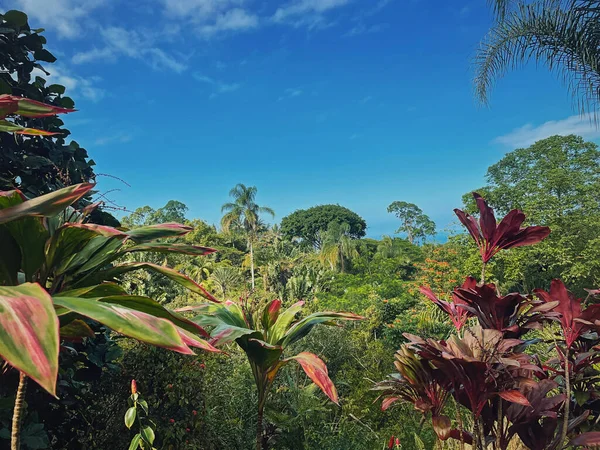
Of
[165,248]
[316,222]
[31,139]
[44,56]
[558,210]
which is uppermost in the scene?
[316,222]

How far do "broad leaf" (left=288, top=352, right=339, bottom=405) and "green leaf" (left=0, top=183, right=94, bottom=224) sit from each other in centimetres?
85

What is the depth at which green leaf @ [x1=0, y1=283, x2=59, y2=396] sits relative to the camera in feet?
1.61

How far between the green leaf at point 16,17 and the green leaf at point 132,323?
207cm

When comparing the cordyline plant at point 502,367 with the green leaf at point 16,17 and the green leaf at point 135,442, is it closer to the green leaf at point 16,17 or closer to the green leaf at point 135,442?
the green leaf at point 135,442

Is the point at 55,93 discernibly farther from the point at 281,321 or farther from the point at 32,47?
the point at 281,321

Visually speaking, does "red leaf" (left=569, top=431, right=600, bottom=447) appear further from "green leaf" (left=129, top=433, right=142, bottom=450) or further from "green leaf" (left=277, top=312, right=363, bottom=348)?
"green leaf" (left=129, top=433, right=142, bottom=450)

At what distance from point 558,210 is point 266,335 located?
52.5 ft

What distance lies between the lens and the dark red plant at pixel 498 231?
1670 mm

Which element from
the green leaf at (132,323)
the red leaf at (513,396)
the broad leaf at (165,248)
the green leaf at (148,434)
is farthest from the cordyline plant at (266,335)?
the green leaf at (132,323)

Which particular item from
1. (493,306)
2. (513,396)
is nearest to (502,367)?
(513,396)

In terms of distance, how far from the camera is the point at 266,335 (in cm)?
181

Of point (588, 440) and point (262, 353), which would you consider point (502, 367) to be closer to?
point (588, 440)

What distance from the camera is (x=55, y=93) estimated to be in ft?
7.56

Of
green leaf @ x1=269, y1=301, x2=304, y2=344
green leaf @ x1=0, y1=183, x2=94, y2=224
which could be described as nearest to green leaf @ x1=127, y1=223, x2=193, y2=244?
green leaf @ x1=0, y1=183, x2=94, y2=224
